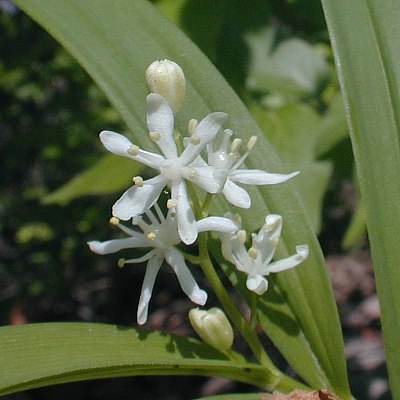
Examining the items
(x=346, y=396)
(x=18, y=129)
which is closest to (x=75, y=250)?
(x=18, y=129)

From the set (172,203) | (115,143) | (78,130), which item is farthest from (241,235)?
(78,130)

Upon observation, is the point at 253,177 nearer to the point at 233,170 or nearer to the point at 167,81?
the point at 233,170

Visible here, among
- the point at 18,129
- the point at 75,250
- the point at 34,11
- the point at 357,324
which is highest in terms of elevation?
the point at 34,11

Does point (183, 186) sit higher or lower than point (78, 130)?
higher

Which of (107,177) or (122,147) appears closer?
(122,147)

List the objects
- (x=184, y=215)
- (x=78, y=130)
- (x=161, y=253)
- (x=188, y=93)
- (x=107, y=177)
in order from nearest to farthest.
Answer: (x=184, y=215)
(x=161, y=253)
(x=188, y=93)
(x=107, y=177)
(x=78, y=130)

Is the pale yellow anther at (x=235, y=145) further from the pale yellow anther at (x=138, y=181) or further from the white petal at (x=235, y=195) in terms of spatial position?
the pale yellow anther at (x=138, y=181)

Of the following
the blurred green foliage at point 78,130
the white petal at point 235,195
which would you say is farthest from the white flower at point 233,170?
the blurred green foliage at point 78,130

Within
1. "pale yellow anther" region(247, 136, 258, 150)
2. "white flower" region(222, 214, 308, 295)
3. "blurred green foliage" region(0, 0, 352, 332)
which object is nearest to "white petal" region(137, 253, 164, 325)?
"white flower" region(222, 214, 308, 295)

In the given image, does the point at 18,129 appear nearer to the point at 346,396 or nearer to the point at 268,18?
the point at 268,18
